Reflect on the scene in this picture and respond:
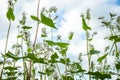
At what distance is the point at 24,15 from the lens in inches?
209

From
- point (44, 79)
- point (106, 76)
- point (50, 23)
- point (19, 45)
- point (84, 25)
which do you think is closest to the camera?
point (50, 23)

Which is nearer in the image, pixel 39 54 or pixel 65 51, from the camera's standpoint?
pixel 65 51

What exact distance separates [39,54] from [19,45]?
840mm

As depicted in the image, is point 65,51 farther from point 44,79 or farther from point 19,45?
point 19,45

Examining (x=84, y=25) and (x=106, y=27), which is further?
(x=106, y=27)

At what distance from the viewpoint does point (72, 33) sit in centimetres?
505

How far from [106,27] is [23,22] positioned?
1.45m

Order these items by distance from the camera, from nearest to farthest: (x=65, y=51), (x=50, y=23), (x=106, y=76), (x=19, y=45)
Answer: (x=50, y=23)
(x=106, y=76)
(x=65, y=51)
(x=19, y=45)

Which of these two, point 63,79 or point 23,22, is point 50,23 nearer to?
point 63,79

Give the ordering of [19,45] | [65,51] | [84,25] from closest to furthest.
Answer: [84,25] < [65,51] < [19,45]

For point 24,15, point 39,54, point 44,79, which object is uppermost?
point 24,15

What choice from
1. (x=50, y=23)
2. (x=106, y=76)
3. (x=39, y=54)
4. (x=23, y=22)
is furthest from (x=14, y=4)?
(x=106, y=76)

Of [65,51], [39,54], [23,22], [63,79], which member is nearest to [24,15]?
[23,22]

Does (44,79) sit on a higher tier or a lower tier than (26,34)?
lower
